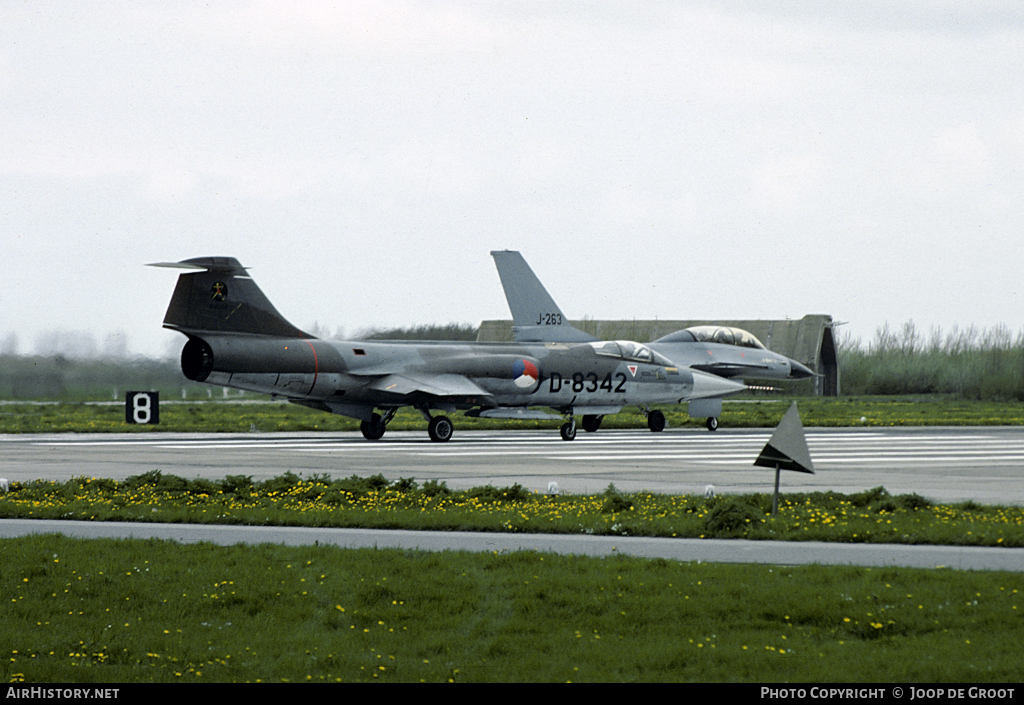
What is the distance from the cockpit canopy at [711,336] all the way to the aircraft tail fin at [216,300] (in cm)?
1724

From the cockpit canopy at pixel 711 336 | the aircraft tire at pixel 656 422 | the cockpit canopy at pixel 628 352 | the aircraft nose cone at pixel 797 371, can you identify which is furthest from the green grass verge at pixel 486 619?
the aircraft nose cone at pixel 797 371

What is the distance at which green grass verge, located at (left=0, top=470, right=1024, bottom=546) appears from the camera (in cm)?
1228

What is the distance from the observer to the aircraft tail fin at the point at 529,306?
3734cm

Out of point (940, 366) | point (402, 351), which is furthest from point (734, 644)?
point (940, 366)

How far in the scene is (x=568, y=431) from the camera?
3062 cm

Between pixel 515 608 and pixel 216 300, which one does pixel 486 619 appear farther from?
pixel 216 300

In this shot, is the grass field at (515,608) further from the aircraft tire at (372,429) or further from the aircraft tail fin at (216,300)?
the aircraft tire at (372,429)

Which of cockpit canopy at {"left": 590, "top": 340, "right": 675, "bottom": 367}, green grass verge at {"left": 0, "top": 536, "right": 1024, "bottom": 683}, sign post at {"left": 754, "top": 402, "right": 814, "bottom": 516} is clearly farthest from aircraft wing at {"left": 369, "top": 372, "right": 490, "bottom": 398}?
green grass verge at {"left": 0, "top": 536, "right": 1024, "bottom": 683}

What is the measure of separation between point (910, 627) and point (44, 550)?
8.07 metres

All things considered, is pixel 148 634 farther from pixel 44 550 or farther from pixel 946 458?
pixel 946 458

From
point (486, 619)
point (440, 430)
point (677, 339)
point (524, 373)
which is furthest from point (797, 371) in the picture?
point (486, 619)

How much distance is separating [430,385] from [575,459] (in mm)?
7395

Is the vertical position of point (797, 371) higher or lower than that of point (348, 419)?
higher

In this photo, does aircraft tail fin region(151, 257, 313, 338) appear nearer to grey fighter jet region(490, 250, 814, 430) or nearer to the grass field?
grey fighter jet region(490, 250, 814, 430)
